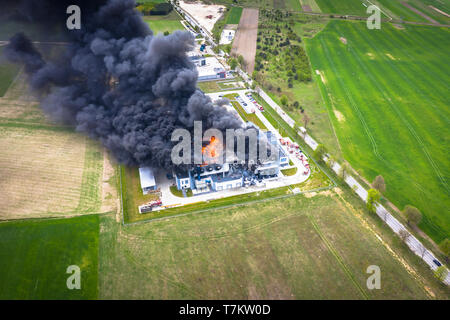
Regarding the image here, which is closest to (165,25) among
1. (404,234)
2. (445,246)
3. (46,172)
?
(46,172)

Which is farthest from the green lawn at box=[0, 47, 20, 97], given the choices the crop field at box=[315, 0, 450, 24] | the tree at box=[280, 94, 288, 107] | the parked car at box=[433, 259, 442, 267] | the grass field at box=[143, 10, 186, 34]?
the crop field at box=[315, 0, 450, 24]

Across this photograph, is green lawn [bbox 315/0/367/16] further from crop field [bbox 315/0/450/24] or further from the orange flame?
the orange flame

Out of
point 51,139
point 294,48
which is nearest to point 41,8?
point 51,139

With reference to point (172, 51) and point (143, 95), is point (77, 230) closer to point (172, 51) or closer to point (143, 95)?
point (143, 95)

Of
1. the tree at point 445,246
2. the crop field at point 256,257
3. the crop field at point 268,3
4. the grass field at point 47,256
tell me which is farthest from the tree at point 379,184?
the crop field at point 268,3

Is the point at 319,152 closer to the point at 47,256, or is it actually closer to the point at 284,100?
the point at 284,100

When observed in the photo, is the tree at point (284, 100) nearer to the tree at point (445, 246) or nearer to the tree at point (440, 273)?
the tree at point (445, 246)
